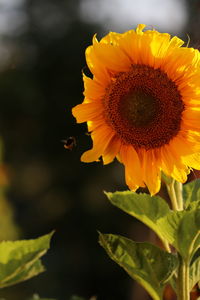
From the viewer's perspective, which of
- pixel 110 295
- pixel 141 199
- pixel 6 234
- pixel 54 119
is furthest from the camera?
pixel 54 119

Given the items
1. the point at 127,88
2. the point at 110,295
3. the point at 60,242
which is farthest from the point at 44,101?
the point at 127,88

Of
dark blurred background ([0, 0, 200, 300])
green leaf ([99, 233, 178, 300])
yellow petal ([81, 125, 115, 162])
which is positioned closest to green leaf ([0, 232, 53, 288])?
green leaf ([99, 233, 178, 300])

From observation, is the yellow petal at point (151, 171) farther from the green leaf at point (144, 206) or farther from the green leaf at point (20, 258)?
the green leaf at point (20, 258)

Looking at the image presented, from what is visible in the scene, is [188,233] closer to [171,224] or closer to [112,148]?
[171,224]

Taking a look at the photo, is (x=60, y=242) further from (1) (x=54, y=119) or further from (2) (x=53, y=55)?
(2) (x=53, y=55)

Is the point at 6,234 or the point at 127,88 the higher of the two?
the point at 127,88

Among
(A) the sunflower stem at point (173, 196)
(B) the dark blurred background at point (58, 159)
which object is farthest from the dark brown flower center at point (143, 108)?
(B) the dark blurred background at point (58, 159)

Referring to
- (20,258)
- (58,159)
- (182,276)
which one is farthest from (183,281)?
(58,159)
